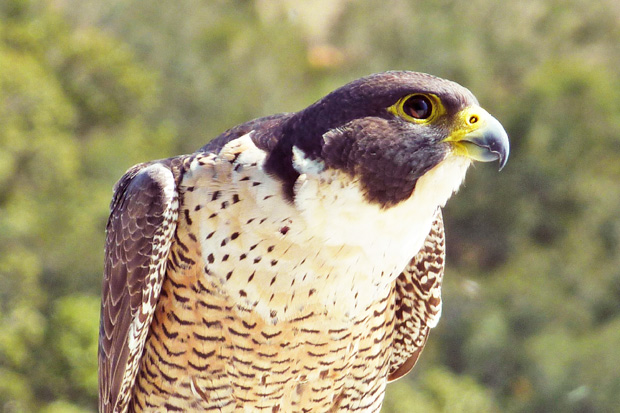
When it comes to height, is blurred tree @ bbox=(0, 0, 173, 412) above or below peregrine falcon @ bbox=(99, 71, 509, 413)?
below

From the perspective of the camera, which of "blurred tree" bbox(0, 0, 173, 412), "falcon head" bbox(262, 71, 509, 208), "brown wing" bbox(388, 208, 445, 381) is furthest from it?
"blurred tree" bbox(0, 0, 173, 412)

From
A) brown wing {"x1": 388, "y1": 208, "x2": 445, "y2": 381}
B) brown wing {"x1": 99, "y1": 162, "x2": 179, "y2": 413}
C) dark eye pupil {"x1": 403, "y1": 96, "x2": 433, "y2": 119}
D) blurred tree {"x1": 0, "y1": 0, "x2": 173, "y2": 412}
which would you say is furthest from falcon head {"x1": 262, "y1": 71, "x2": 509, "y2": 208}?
blurred tree {"x1": 0, "y1": 0, "x2": 173, "y2": 412}

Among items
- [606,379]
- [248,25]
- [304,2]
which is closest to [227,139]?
[606,379]

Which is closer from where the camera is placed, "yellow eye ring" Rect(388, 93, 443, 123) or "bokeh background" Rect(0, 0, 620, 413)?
"yellow eye ring" Rect(388, 93, 443, 123)

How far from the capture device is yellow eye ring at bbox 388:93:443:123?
8.06ft

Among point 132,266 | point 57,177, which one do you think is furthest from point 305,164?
point 57,177

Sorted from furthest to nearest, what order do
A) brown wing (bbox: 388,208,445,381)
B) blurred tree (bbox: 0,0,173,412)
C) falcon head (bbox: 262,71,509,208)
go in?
blurred tree (bbox: 0,0,173,412), brown wing (bbox: 388,208,445,381), falcon head (bbox: 262,71,509,208)

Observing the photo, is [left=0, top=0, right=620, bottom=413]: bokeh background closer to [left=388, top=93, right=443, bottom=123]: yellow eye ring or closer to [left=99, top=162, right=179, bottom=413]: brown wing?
[left=99, top=162, right=179, bottom=413]: brown wing

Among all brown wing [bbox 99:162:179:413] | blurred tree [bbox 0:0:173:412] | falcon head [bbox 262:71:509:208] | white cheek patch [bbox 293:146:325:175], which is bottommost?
blurred tree [bbox 0:0:173:412]

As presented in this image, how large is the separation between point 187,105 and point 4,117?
5.77m

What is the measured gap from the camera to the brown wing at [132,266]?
9.34 feet

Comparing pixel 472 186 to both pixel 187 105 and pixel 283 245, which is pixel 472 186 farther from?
pixel 283 245

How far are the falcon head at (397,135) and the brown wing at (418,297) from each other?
77 cm

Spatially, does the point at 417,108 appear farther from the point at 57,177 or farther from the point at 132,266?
the point at 57,177
